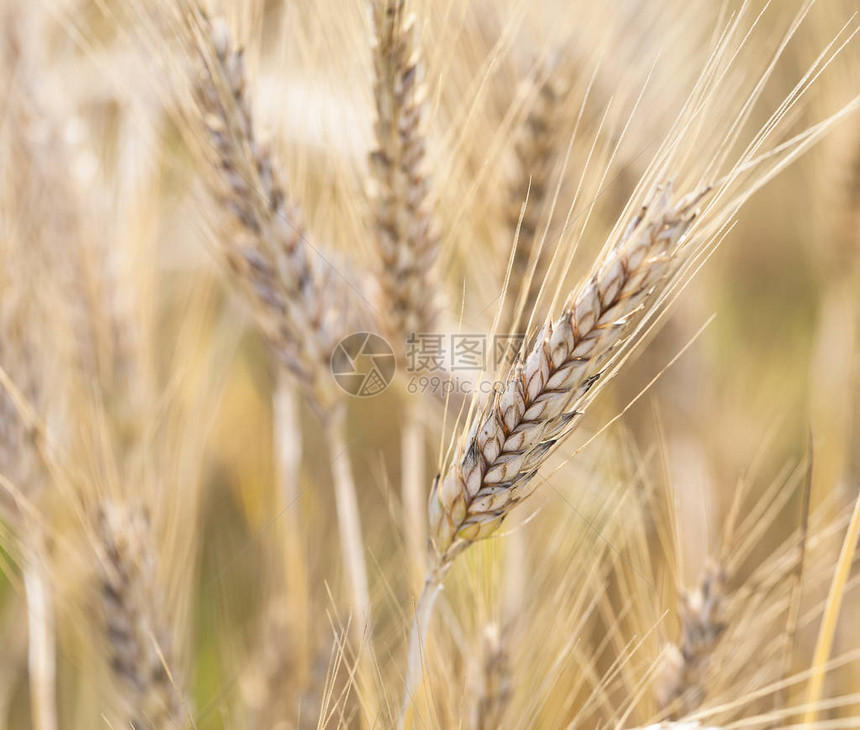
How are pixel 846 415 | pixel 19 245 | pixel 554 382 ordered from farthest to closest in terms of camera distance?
1. pixel 846 415
2. pixel 19 245
3. pixel 554 382

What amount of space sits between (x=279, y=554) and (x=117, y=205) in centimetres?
63

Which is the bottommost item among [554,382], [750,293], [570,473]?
[570,473]

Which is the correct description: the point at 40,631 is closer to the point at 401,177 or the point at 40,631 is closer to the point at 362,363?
the point at 362,363

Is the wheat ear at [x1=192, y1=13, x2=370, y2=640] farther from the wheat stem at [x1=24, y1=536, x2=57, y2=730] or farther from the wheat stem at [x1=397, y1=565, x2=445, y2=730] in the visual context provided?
the wheat stem at [x1=24, y1=536, x2=57, y2=730]

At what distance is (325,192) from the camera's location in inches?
38.2

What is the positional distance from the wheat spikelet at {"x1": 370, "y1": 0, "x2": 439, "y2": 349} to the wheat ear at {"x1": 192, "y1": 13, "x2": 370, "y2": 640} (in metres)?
0.09

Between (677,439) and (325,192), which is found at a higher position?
(325,192)

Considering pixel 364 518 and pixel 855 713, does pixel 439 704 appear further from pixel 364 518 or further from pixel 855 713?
pixel 855 713

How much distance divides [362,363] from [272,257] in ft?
0.78

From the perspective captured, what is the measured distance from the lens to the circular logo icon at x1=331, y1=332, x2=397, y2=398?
0.87 metres

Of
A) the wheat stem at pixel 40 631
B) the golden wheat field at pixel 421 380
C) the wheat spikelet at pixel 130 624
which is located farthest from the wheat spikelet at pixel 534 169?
the wheat stem at pixel 40 631

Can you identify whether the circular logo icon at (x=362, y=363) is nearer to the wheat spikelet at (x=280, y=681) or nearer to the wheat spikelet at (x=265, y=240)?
the wheat spikelet at (x=265, y=240)

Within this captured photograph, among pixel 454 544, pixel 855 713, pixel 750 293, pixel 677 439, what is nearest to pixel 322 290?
pixel 454 544

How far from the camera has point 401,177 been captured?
29.3 inches
